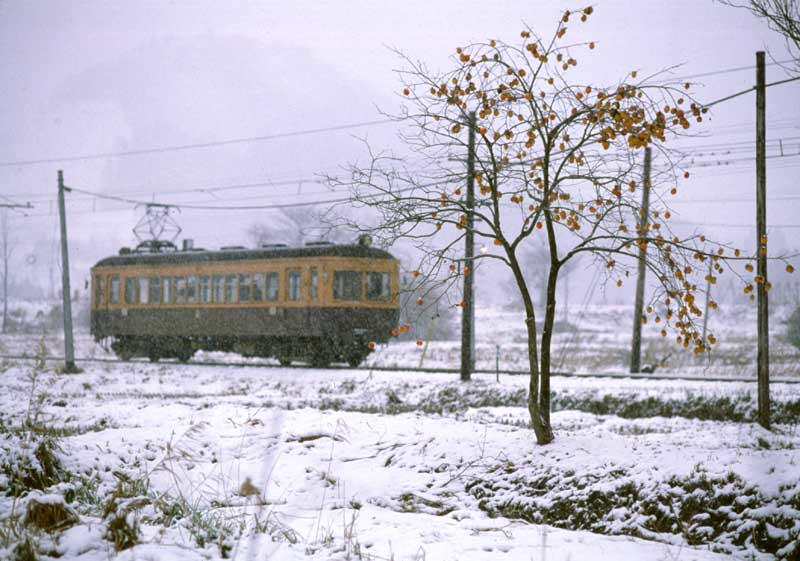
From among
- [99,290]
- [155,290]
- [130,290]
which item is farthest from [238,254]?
[99,290]

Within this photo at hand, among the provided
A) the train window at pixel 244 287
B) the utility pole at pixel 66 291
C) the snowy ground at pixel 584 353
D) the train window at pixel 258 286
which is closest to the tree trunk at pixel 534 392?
the snowy ground at pixel 584 353

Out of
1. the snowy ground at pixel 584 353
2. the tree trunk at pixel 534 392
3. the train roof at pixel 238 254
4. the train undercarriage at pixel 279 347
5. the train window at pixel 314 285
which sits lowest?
the snowy ground at pixel 584 353

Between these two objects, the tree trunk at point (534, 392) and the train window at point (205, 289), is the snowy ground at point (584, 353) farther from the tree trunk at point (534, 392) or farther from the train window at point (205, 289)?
the train window at point (205, 289)

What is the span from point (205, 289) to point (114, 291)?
540 centimetres

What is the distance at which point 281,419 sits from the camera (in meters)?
9.38

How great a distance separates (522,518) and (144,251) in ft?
73.9

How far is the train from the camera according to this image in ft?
64.0

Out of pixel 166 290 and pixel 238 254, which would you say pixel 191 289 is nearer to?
pixel 166 290

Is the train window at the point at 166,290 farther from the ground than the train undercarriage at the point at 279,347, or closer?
farther from the ground

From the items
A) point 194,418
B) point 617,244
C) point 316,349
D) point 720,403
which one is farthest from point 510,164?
point 316,349

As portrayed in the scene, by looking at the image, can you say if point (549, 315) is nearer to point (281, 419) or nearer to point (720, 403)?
point (281, 419)

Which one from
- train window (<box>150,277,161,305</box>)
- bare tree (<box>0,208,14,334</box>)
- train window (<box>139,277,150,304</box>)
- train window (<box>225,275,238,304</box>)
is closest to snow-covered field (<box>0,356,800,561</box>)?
train window (<box>225,275,238,304</box>)

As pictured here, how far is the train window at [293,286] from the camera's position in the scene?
65.0 feet

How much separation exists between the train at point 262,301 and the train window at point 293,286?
3 centimetres
